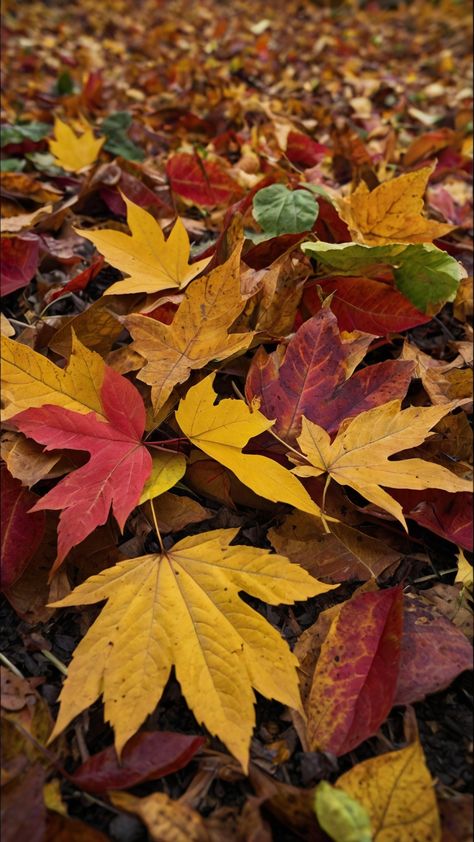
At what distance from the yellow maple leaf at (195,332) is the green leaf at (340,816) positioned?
1.82 ft

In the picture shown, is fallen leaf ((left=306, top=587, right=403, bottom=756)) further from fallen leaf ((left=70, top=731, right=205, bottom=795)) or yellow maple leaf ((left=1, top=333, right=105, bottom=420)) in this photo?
yellow maple leaf ((left=1, top=333, right=105, bottom=420))

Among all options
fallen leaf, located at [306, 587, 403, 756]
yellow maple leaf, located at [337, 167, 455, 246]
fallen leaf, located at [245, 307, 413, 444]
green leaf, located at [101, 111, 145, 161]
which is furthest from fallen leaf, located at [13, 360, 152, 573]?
green leaf, located at [101, 111, 145, 161]

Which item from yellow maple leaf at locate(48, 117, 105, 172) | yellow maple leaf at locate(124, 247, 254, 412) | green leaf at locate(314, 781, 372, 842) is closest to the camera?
green leaf at locate(314, 781, 372, 842)

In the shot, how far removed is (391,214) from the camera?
1163mm

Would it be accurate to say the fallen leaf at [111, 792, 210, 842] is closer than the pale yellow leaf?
Yes

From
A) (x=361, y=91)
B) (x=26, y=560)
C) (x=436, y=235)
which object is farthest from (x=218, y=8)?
(x=26, y=560)

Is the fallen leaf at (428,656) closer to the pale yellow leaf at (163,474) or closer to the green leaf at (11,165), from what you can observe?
the pale yellow leaf at (163,474)

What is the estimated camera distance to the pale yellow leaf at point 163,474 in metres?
0.86

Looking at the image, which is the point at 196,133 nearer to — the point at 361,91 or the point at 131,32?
the point at 361,91

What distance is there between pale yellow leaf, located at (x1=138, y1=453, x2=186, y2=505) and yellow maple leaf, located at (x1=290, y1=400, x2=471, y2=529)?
18cm

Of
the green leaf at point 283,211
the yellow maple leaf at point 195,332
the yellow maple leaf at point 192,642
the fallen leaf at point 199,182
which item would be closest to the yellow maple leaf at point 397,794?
the yellow maple leaf at point 192,642

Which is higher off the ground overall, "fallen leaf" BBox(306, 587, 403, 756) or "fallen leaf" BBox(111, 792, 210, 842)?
"fallen leaf" BBox(306, 587, 403, 756)

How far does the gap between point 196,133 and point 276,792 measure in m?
2.03

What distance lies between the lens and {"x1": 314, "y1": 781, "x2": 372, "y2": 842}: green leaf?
59 cm
